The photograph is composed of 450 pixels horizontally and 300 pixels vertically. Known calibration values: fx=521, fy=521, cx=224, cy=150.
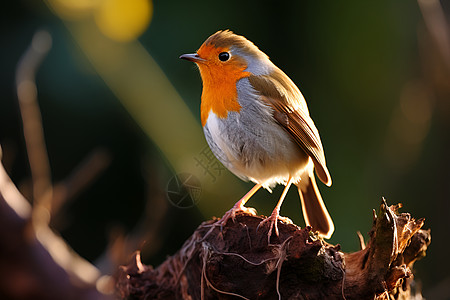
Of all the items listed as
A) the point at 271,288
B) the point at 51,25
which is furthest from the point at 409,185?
the point at 51,25

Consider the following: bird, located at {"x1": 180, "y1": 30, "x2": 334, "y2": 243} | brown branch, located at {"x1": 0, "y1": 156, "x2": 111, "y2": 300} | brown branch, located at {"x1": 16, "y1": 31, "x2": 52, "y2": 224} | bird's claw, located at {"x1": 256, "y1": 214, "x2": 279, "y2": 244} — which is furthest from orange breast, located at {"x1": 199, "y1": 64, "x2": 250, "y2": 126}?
brown branch, located at {"x1": 0, "y1": 156, "x2": 111, "y2": 300}

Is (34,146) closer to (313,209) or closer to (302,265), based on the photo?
(302,265)

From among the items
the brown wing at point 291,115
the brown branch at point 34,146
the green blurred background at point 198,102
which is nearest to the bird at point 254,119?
the brown wing at point 291,115

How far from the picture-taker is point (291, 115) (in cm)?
191

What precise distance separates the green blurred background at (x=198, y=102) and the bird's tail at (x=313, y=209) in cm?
49

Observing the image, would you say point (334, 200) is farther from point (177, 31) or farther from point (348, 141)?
point (177, 31)

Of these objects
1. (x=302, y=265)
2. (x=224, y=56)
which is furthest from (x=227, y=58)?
(x=302, y=265)

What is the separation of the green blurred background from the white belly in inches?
19.8

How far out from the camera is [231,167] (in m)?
1.98

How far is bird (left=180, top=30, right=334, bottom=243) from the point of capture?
1857 millimetres

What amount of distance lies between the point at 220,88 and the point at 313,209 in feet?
2.05

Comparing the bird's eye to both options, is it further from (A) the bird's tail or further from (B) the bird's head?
(A) the bird's tail

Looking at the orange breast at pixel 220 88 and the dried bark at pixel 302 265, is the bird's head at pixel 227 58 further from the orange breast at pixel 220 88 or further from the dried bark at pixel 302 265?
the dried bark at pixel 302 265

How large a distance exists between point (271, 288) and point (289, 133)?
2.11 feet
